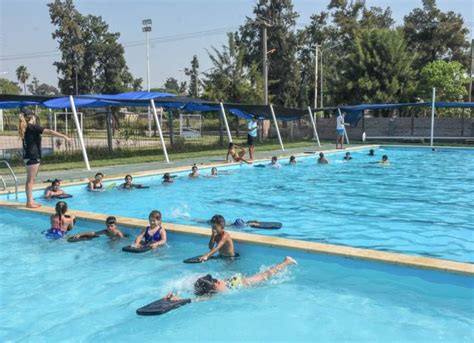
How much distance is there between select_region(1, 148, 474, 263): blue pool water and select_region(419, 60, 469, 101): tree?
78.5 ft

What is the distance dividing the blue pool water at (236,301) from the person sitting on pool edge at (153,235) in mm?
240

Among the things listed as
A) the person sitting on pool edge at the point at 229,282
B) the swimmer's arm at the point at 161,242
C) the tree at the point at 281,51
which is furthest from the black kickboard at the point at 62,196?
the tree at the point at 281,51

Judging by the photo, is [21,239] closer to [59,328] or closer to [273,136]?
[59,328]

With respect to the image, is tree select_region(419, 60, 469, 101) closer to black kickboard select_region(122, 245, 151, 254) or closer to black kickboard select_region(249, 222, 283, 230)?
black kickboard select_region(249, 222, 283, 230)

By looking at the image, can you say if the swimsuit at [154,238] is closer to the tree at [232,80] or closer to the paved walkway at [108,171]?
the paved walkway at [108,171]

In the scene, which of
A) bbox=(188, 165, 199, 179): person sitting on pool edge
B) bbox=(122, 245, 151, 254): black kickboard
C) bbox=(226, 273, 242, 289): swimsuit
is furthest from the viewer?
bbox=(188, 165, 199, 179): person sitting on pool edge

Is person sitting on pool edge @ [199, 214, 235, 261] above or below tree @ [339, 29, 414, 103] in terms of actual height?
below

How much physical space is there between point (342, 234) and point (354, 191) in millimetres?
5006

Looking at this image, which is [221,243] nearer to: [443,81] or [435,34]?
[443,81]

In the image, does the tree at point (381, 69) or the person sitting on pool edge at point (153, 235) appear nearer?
the person sitting on pool edge at point (153, 235)

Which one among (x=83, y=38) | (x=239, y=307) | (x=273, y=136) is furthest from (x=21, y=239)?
(x=83, y=38)

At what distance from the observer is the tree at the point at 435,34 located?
163 ft

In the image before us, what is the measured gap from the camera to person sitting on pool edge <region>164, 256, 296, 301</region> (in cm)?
553

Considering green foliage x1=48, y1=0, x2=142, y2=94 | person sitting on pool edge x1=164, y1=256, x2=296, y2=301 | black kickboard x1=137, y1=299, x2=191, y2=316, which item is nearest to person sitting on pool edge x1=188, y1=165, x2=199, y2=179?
person sitting on pool edge x1=164, y1=256, x2=296, y2=301
